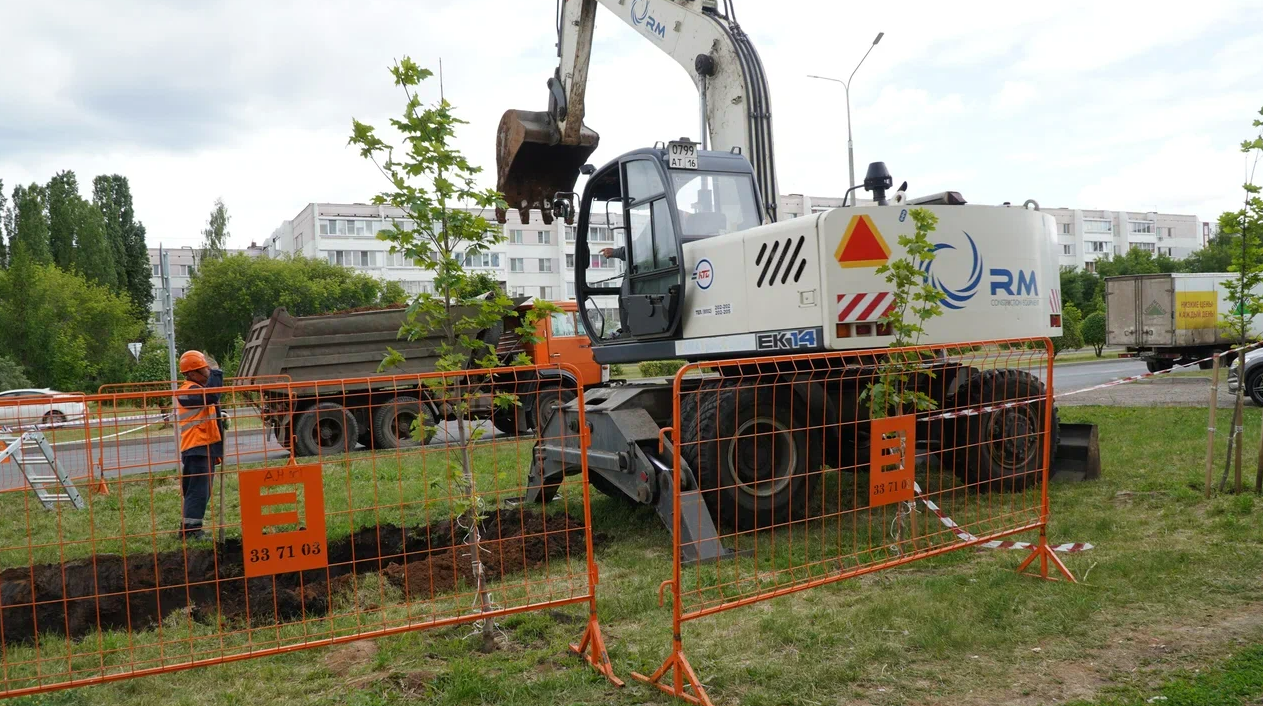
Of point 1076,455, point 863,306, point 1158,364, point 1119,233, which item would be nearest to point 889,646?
point 863,306

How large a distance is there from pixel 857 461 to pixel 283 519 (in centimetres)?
371

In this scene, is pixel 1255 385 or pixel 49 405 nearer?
pixel 49 405

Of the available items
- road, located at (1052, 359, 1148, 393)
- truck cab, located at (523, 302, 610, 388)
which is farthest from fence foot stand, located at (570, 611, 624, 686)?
road, located at (1052, 359, 1148, 393)

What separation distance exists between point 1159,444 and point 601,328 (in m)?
6.58

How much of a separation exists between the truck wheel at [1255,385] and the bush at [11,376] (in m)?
38.6

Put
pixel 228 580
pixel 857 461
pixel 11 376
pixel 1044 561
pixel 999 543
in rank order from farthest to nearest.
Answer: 1. pixel 11 376
2. pixel 999 543
3. pixel 857 461
4. pixel 1044 561
5. pixel 228 580

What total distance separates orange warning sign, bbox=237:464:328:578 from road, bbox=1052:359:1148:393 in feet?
62.4

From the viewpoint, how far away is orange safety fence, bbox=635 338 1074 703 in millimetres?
5152

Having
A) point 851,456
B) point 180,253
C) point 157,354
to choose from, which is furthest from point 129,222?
point 851,456

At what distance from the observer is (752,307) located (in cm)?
676

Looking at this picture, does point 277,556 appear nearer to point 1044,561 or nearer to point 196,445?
point 196,445

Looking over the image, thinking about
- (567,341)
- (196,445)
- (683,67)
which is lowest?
(196,445)

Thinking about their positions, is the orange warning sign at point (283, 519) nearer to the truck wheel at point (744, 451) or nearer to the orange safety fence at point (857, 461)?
the orange safety fence at point (857, 461)

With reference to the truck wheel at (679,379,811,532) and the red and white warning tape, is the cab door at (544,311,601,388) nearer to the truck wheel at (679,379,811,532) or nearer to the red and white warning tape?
the truck wheel at (679,379,811,532)
